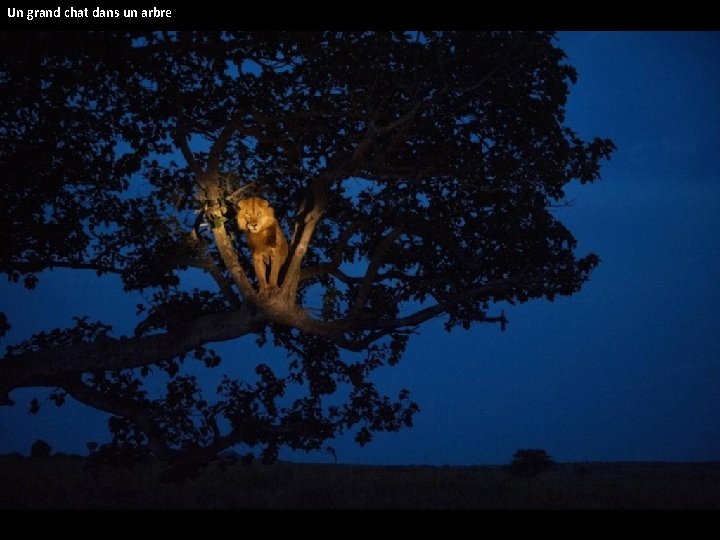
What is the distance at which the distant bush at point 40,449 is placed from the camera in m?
38.7

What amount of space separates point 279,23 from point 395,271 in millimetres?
4507

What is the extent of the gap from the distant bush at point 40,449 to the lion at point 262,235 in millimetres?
34014

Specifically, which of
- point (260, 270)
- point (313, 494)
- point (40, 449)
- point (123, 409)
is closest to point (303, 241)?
point (260, 270)

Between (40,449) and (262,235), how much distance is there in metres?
35.4

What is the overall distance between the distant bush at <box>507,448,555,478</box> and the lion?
2303 cm

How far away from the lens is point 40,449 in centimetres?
3928

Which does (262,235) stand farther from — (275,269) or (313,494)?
(313,494)

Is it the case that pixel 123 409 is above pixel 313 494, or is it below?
above

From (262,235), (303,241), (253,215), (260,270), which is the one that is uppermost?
(253,215)

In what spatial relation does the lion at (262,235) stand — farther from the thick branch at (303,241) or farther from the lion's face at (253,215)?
the thick branch at (303,241)

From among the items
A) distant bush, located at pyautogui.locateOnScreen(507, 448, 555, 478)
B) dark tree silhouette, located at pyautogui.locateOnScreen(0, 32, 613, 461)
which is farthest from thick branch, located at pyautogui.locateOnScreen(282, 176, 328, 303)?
distant bush, located at pyautogui.locateOnScreen(507, 448, 555, 478)

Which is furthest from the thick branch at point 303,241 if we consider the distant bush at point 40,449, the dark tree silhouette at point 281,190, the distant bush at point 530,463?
the distant bush at point 40,449

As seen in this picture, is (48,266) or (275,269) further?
(48,266)

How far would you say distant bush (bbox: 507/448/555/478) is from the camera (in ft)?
99.7
